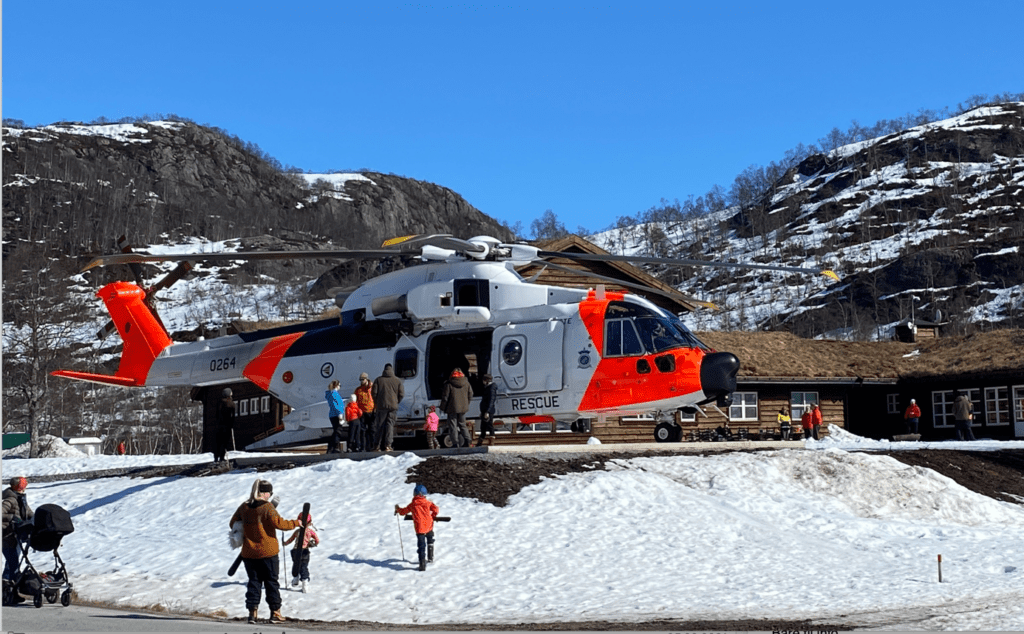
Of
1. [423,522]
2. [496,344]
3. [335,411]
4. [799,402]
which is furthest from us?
[799,402]

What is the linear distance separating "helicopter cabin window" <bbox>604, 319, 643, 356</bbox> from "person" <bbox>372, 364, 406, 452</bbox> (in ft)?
12.8

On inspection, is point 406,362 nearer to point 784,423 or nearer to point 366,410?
point 366,410

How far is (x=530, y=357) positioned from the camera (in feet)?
61.5

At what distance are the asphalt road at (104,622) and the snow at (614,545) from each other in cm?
90

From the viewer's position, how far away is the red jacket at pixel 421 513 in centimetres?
1268

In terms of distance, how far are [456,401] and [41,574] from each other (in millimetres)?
7917

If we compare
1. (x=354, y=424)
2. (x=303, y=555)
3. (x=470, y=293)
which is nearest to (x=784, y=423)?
(x=470, y=293)

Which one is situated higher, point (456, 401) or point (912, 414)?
point (456, 401)

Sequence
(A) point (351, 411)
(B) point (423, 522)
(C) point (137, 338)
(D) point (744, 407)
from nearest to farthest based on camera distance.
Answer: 1. (B) point (423, 522)
2. (A) point (351, 411)
3. (C) point (137, 338)
4. (D) point (744, 407)

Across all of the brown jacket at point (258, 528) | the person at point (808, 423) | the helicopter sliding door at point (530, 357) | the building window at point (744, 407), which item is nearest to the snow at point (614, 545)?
the brown jacket at point (258, 528)

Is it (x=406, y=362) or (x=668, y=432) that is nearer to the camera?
(x=406, y=362)

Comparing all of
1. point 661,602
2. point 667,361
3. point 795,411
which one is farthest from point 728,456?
point 795,411

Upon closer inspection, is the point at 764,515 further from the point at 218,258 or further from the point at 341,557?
the point at 218,258

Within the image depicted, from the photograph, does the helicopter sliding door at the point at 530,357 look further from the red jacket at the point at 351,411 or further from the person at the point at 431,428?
the red jacket at the point at 351,411
